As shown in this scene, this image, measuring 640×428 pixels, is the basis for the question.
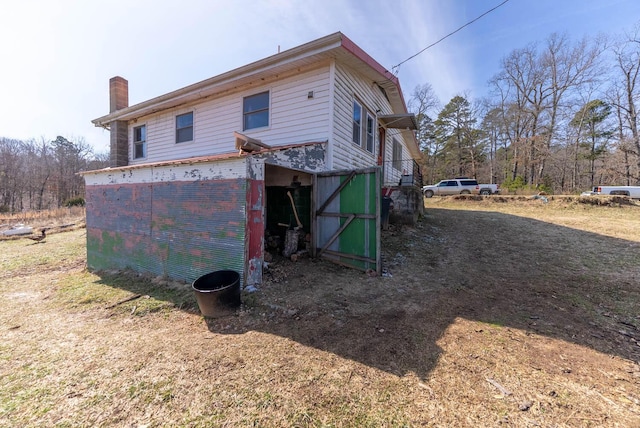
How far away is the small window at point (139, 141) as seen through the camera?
398 inches

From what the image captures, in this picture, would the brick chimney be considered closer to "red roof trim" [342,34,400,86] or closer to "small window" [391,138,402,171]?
"red roof trim" [342,34,400,86]

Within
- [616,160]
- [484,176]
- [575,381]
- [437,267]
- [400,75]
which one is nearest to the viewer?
[575,381]

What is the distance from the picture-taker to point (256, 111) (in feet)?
24.4

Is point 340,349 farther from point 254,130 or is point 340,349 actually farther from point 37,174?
point 37,174

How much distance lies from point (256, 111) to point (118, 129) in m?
7.20

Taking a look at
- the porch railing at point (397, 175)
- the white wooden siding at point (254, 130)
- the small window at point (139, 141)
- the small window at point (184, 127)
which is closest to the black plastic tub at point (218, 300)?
the white wooden siding at point (254, 130)

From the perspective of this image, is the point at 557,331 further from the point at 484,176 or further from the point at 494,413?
the point at 484,176

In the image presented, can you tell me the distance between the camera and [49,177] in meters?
33.1

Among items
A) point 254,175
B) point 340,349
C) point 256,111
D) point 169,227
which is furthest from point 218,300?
point 256,111

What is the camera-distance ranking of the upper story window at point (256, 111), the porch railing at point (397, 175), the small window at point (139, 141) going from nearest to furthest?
the upper story window at point (256, 111)
the small window at point (139, 141)
the porch railing at point (397, 175)

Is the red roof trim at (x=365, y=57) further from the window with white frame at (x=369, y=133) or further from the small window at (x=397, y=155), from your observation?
the small window at (x=397, y=155)

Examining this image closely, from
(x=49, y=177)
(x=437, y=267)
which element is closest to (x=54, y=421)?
(x=437, y=267)

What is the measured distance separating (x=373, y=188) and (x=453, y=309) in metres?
2.68

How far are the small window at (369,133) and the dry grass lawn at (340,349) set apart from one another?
15.1 feet
